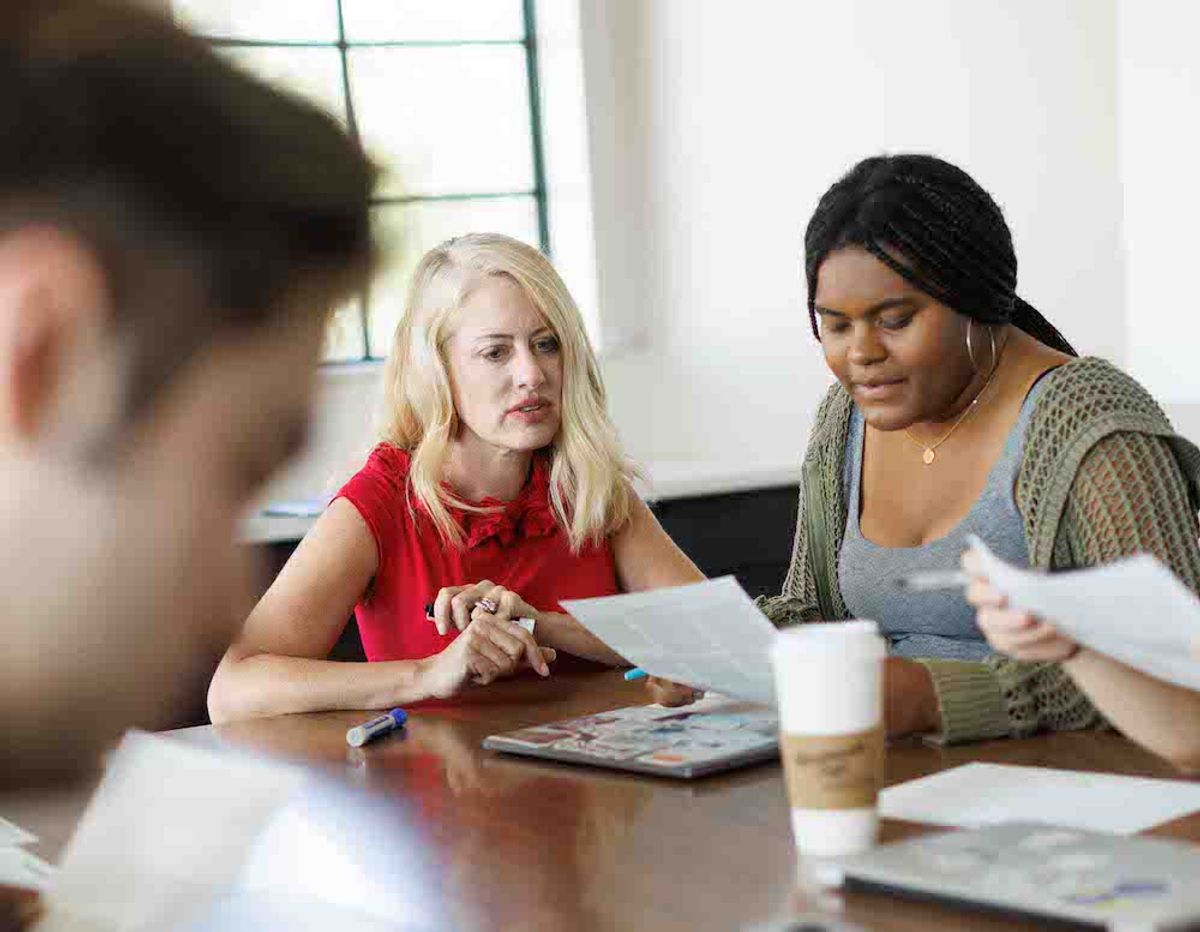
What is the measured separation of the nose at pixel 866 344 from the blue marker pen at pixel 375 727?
69cm

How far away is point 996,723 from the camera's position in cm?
150

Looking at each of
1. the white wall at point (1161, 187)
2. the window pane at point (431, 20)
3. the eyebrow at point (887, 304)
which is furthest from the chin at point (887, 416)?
the window pane at point (431, 20)

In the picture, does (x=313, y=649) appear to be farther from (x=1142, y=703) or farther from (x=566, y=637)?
(x=1142, y=703)

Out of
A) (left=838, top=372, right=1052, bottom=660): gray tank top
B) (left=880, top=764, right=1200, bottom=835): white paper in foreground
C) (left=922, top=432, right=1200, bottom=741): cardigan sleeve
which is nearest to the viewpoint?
(left=880, top=764, right=1200, bottom=835): white paper in foreground

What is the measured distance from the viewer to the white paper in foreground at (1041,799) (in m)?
1.17

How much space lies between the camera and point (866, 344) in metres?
1.95

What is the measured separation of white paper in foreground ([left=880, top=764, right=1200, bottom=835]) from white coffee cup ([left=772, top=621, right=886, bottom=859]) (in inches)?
4.0

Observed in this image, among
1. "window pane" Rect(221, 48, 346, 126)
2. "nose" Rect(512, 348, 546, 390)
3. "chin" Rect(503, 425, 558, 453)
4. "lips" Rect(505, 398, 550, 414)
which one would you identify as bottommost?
"chin" Rect(503, 425, 558, 453)

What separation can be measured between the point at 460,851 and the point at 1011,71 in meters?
3.80

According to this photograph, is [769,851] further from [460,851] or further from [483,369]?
[483,369]

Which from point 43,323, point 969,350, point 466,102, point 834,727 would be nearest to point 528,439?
point 969,350

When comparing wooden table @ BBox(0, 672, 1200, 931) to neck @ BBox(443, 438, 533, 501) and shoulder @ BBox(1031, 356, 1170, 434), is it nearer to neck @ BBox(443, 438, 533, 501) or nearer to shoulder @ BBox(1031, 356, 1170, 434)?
shoulder @ BBox(1031, 356, 1170, 434)

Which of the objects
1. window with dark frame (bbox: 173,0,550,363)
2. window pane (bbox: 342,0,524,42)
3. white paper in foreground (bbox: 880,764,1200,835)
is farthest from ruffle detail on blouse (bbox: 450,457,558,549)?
window pane (bbox: 342,0,524,42)

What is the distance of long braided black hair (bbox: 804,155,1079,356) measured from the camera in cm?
193
